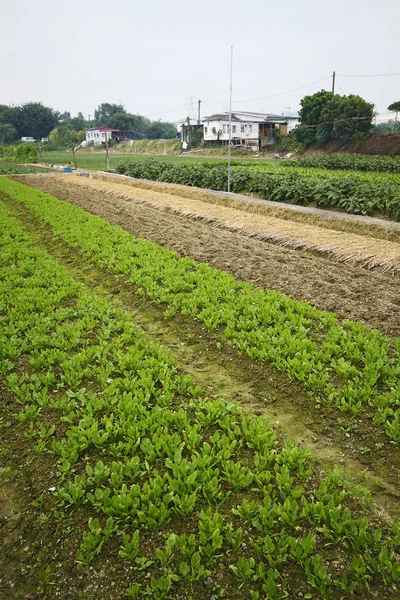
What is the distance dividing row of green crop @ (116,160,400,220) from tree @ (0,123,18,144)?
88.2 m

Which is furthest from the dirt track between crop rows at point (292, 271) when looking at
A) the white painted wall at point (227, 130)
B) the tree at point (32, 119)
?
the tree at point (32, 119)

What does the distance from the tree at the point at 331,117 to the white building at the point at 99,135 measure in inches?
2325

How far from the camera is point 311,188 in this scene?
669 inches

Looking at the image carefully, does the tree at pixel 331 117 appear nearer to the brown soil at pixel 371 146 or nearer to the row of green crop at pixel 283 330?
the brown soil at pixel 371 146

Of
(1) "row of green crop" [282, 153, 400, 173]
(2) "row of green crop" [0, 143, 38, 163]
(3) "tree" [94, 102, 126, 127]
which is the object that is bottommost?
(1) "row of green crop" [282, 153, 400, 173]

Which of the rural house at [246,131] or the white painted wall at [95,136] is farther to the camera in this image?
the white painted wall at [95,136]

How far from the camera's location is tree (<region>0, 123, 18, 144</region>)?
95250mm

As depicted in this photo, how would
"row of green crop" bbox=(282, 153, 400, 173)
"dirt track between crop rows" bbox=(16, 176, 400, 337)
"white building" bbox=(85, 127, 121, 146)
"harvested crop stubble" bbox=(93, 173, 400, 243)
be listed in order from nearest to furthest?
"dirt track between crop rows" bbox=(16, 176, 400, 337) → "harvested crop stubble" bbox=(93, 173, 400, 243) → "row of green crop" bbox=(282, 153, 400, 173) → "white building" bbox=(85, 127, 121, 146)

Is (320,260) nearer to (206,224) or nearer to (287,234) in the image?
(287,234)

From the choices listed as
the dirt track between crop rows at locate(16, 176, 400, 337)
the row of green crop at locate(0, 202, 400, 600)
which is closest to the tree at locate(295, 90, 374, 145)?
the dirt track between crop rows at locate(16, 176, 400, 337)

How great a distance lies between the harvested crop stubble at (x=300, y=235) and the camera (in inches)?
385

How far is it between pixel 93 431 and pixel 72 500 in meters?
0.73

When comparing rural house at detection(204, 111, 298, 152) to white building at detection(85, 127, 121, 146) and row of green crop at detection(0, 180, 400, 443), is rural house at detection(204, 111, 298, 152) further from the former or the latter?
row of green crop at detection(0, 180, 400, 443)

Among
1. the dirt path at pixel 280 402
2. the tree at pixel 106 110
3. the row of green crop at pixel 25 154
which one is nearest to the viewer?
the dirt path at pixel 280 402
